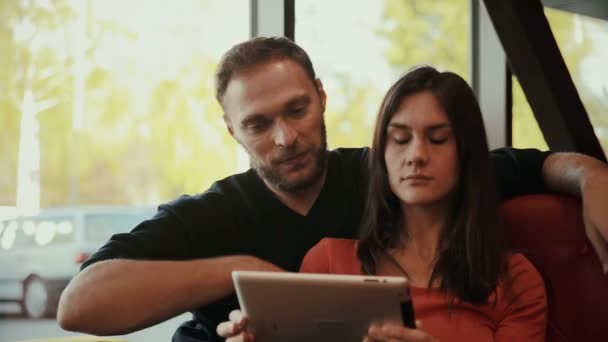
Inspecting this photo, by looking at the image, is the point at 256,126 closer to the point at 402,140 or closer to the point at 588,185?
the point at 402,140

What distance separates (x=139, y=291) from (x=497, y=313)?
2.43 ft

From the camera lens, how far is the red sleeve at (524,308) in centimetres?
173

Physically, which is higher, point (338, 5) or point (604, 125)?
point (338, 5)

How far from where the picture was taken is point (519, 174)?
6.96ft

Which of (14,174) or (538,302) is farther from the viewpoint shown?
(14,174)

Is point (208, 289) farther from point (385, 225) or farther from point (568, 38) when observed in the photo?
point (568, 38)

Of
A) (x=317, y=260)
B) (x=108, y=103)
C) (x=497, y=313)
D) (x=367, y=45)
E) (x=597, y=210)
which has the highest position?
(x=367, y=45)

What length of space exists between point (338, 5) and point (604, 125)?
65.8 inches

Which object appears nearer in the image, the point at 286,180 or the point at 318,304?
the point at 318,304

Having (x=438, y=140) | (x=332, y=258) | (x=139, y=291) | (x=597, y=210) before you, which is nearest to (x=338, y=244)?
(x=332, y=258)

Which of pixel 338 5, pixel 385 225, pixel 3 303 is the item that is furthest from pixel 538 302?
pixel 3 303

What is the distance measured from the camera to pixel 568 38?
3932 mm

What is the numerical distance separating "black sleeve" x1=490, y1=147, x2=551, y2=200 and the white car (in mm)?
1544

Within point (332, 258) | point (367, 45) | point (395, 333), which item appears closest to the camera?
point (395, 333)
